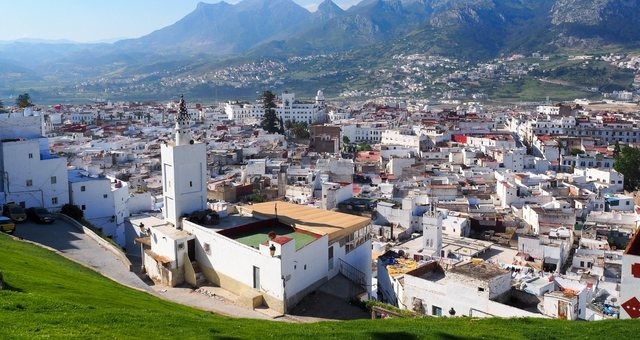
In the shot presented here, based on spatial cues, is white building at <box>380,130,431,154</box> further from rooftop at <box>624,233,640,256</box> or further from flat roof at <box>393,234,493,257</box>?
rooftop at <box>624,233,640,256</box>

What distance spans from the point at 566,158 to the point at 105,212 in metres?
38.1

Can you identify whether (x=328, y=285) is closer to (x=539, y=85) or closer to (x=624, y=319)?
(x=624, y=319)

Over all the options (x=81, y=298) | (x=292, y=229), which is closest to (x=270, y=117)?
(x=292, y=229)

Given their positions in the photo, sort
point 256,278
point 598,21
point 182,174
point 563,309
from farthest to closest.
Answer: point 598,21, point 182,174, point 256,278, point 563,309

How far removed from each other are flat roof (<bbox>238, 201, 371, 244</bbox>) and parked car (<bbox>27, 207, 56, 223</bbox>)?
19.9 ft

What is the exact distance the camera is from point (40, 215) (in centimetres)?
1956

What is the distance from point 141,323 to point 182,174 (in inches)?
387

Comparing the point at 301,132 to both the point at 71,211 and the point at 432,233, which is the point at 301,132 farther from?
the point at 71,211

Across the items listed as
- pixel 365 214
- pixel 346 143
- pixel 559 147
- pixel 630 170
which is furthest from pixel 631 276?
pixel 346 143

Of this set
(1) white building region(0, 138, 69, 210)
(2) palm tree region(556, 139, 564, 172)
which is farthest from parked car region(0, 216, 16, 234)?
(2) palm tree region(556, 139, 564, 172)

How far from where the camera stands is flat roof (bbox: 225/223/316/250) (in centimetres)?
1666

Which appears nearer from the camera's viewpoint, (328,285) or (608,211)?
(328,285)

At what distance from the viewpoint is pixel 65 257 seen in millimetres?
15922

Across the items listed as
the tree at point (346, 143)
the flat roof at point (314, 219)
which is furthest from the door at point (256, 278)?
the tree at point (346, 143)
